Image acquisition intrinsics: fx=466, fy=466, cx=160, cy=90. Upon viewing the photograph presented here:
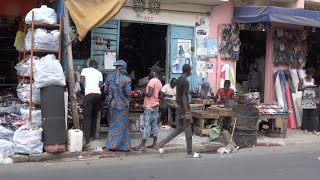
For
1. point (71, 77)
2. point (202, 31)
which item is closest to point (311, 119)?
point (202, 31)

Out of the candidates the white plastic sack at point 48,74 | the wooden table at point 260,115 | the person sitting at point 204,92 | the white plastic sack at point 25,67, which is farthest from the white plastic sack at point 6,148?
the person sitting at point 204,92

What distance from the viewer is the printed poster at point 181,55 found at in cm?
1348

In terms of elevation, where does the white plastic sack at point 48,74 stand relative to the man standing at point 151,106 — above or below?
above

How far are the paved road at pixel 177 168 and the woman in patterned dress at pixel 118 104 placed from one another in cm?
53

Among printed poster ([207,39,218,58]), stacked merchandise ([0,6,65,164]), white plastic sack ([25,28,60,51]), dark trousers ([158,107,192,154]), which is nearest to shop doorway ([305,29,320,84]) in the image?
printed poster ([207,39,218,58])

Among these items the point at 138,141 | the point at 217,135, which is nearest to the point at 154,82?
the point at 138,141

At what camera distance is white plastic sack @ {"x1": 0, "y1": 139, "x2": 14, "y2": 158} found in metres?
9.09

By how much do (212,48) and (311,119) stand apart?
12.1 feet

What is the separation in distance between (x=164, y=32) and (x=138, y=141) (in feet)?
12.8

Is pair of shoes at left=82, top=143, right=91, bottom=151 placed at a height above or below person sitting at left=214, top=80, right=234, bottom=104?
below

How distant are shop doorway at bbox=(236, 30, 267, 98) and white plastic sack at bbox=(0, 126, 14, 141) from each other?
8094 millimetres

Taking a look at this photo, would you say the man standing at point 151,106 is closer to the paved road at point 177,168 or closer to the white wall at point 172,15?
the paved road at point 177,168

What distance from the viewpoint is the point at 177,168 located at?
854cm

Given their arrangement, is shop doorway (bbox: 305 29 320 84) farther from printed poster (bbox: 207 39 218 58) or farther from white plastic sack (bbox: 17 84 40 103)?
white plastic sack (bbox: 17 84 40 103)
